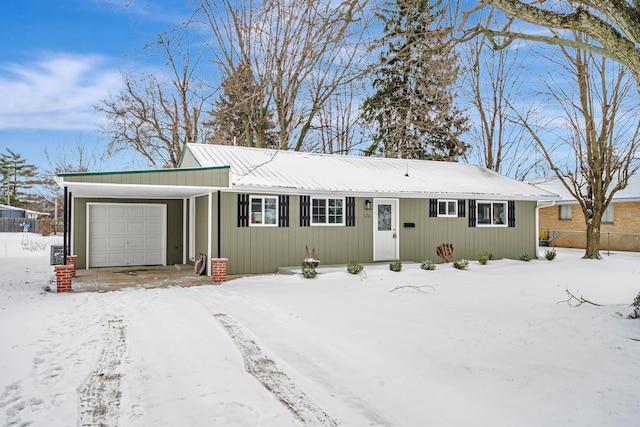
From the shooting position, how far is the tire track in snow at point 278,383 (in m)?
3.36

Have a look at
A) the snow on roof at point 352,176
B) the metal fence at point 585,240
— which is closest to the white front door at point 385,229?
the snow on roof at point 352,176

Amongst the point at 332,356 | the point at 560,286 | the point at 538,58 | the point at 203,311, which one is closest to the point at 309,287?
the point at 203,311

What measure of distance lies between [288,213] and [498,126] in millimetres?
17016

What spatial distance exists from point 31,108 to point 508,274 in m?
28.8

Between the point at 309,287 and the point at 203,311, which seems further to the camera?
the point at 309,287

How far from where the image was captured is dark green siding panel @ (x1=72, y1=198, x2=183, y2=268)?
12.7 metres

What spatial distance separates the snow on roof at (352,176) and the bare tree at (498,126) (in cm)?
648

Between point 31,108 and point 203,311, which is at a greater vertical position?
point 31,108

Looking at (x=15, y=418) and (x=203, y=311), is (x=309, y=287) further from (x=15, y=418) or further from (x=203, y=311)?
(x=15, y=418)

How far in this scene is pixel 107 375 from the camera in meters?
4.20

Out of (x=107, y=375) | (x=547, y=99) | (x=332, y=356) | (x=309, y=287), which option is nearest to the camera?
(x=107, y=375)

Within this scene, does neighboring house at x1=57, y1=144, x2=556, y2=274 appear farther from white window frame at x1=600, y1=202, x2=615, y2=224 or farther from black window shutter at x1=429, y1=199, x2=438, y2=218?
white window frame at x1=600, y1=202, x2=615, y2=224

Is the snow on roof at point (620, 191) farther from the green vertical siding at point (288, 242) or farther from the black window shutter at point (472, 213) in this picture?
the green vertical siding at point (288, 242)

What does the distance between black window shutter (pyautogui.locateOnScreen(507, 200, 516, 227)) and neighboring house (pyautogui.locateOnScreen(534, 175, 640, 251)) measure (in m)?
3.13
